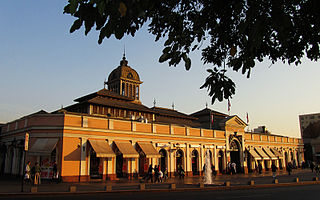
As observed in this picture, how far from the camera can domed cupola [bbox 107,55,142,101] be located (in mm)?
58250

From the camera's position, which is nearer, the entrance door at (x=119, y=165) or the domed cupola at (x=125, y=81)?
the entrance door at (x=119, y=165)

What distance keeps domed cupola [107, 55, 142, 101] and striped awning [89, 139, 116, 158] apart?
98.6 feet

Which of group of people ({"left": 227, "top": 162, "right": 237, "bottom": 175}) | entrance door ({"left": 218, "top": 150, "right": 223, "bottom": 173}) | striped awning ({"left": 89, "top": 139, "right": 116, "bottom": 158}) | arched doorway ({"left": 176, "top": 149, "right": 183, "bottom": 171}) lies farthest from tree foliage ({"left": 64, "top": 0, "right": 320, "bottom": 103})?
entrance door ({"left": 218, "top": 150, "right": 223, "bottom": 173})

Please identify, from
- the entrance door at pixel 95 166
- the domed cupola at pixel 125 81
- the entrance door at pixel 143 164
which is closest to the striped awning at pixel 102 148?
the entrance door at pixel 95 166

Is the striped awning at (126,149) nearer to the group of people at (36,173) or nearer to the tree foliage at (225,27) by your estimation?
the group of people at (36,173)

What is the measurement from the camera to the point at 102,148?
27109 millimetres


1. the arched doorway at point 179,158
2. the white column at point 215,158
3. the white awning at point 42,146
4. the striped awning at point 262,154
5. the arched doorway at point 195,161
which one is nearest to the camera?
the white awning at point 42,146

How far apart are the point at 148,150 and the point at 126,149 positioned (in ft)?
10.1

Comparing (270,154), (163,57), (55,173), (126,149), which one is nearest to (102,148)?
(126,149)

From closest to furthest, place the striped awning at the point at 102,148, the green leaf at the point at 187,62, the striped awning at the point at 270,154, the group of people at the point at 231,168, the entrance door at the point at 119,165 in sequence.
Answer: the green leaf at the point at 187,62
the striped awning at the point at 102,148
the entrance door at the point at 119,165
the group of people at the point at 231,168
the striped awning at the point at 270,154

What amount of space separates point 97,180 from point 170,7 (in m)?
23.6

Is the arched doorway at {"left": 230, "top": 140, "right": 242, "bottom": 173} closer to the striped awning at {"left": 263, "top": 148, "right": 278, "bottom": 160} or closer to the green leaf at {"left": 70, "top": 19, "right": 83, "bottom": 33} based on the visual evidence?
the striped awning at {"left": 263, "top": 148, "right": 278, "bottom": 160}

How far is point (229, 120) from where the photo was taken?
44688mm

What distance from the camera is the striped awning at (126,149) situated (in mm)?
28391
